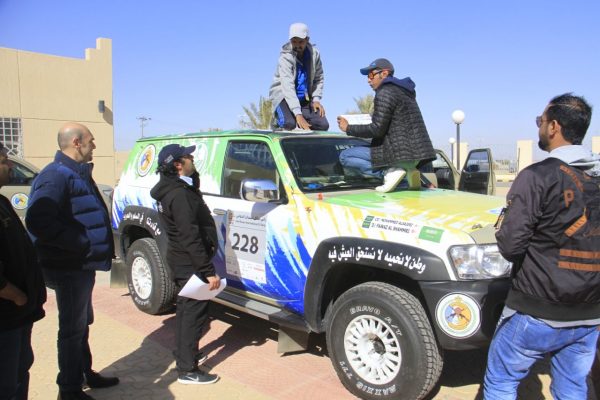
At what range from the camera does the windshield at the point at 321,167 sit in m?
4.32

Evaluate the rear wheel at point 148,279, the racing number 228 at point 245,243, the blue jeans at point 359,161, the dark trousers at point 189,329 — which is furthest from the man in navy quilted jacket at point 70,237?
the blue jeans at point 359,161

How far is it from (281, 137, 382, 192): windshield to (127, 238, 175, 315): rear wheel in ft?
6.04

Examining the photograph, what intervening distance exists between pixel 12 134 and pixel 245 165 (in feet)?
47.0

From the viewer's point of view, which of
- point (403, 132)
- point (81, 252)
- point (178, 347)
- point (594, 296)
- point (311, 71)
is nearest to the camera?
point (594, 296)

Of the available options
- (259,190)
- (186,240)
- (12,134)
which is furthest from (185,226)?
(12,134)

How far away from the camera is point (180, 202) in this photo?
12.3 feet

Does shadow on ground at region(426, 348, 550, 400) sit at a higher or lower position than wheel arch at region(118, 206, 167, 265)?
lower

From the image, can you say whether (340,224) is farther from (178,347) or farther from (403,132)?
(178,347)

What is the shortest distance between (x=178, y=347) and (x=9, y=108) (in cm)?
1484

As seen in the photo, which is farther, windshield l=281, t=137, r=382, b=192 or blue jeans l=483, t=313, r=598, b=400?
windshield l=281, t=137, r=382, b=192

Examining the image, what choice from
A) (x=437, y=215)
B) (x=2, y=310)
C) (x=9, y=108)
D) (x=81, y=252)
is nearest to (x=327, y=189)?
(x=437, y=215)

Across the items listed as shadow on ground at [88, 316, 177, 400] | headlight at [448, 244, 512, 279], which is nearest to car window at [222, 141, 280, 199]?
shadow on ground at [88, 316, 177, 400]

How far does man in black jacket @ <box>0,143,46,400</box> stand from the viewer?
8.18 feet

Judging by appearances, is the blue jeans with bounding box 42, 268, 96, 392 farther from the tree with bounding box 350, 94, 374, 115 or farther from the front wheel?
the tree with bounding box 350, 94, 374, 115
